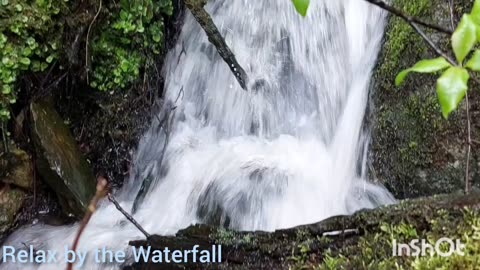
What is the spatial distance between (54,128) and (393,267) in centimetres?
254

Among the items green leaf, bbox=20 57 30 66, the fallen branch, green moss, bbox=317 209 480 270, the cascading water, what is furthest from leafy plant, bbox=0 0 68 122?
green moss, bbox=317 209 480 270

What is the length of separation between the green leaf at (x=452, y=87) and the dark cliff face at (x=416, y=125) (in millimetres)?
1914

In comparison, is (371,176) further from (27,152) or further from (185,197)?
(27,152)

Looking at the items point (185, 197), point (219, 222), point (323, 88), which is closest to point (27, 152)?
point (185, 197)

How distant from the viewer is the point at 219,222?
3029 millimetres

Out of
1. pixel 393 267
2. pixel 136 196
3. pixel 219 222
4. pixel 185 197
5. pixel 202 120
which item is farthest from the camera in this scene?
pixel 202 120

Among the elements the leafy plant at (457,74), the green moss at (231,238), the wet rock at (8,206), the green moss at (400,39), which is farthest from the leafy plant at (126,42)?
the leafy plant at (457,74)

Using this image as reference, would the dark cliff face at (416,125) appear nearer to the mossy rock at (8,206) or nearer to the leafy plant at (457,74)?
the leafy plant at (457,74)

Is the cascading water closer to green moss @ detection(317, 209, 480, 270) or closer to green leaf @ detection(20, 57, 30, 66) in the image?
green leaf @ detection(20, 57, 30, 66)

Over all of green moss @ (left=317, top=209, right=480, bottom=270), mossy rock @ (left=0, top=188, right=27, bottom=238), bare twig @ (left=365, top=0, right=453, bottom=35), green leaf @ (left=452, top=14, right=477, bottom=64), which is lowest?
green moss @ (left=317, top=209, right=480, bottom=270)

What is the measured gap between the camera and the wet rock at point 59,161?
322 cm

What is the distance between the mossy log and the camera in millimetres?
1603

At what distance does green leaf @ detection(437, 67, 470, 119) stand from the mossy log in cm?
76

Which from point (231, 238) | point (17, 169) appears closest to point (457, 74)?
point (231, 238)
